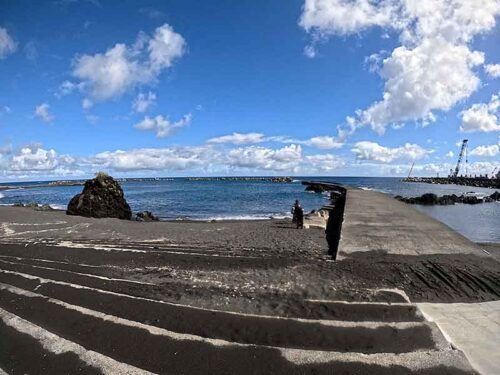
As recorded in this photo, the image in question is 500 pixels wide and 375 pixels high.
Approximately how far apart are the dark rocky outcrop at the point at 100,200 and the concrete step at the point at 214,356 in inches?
756

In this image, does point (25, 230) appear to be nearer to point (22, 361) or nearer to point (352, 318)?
point (22, 361)

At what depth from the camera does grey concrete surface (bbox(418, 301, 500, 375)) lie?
4.98m

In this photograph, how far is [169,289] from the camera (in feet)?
26.8

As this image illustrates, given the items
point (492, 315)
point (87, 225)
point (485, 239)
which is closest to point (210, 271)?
point (492, 315)

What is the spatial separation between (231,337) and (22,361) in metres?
3.09

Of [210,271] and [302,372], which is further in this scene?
[210,271]

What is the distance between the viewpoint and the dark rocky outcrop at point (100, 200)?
2431 centimetres

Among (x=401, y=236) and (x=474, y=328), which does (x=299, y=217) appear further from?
(x=474, y=328)

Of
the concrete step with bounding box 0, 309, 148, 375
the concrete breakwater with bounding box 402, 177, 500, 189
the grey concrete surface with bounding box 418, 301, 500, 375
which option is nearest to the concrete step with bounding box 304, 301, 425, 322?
the grey concrete surface with bounding box 418, 301, 500, 375

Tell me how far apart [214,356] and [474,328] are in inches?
169

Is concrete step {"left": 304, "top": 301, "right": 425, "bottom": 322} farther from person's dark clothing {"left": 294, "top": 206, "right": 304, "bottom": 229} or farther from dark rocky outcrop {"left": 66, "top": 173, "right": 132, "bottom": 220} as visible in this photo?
dark rocky outcrop {"left": 66, "top": 173, "right": 132, "bottom": 220}

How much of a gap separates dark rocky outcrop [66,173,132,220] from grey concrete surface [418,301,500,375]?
22163 mm

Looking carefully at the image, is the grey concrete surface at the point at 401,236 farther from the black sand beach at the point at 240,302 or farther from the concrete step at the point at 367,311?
the concrete step at the point at 367,311

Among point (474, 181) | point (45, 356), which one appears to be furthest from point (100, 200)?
point (474, 181)
